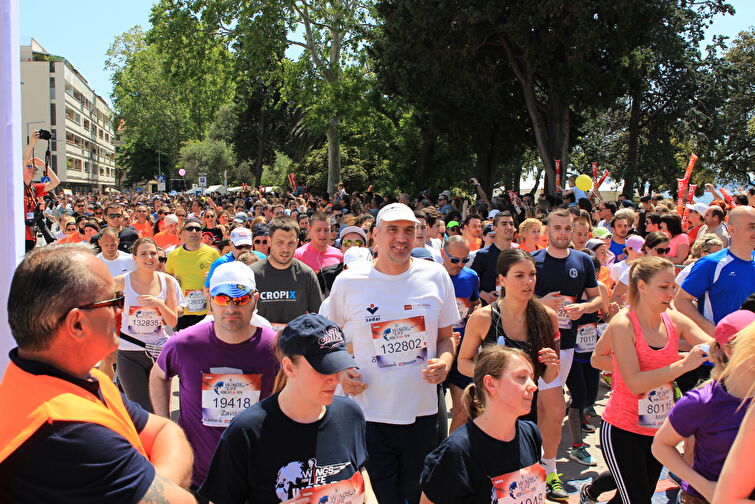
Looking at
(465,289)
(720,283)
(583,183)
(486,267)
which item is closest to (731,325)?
(720,283)

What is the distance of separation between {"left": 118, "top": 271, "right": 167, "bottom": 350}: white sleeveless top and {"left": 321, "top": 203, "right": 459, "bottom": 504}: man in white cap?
239 centimetres

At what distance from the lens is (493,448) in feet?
10.2

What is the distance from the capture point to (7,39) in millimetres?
3576

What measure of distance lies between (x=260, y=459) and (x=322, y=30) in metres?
28.6

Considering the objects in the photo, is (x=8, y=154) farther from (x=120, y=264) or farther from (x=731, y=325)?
(x=120, y=264)

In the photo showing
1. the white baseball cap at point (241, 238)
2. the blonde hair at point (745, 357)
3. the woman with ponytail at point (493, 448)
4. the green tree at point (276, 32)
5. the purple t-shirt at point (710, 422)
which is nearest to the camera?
the blonde hair at point (745, 357)

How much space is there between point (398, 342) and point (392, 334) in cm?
6

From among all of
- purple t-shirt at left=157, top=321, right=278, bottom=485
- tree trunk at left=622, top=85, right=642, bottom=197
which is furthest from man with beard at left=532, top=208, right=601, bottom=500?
tree trunk at left=622, top=85, right=642, bottom=197

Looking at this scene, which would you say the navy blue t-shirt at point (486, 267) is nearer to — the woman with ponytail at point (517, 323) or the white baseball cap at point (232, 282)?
the woman with ponytail at point (517, 323)

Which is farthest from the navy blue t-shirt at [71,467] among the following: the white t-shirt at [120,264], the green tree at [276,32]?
the green tree at [276,32]

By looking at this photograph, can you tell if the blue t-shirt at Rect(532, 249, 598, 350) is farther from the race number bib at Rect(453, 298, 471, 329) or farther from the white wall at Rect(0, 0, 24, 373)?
the white wall at Rect(0, 0, 24, 373)

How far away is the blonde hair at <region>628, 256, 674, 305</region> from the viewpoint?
4238mm

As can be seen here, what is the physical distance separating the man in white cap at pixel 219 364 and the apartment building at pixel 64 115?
61.2 meters

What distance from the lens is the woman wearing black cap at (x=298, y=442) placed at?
2619 mm
